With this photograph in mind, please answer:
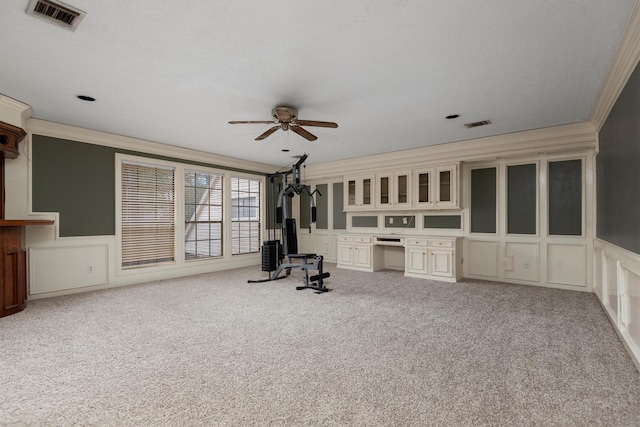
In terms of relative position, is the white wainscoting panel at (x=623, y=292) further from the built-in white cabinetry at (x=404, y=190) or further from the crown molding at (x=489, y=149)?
the built-in white cabinetry at (x=404, y=190)

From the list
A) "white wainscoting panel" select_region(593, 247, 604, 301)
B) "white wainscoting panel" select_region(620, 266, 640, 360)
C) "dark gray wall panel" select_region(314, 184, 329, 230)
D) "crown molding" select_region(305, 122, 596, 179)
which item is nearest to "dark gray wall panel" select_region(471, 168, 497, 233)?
"crown molding" select_region(305, 122, 596, 179)

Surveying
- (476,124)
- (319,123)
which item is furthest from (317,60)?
(476,124)

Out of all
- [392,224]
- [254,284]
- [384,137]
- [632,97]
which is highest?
[384,137]

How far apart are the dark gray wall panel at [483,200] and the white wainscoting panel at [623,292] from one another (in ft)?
5.92

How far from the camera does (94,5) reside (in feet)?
6.59

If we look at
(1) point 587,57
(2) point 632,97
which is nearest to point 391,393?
(2) point 632,97

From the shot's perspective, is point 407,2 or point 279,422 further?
point 407,2

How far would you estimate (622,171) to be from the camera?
284cm

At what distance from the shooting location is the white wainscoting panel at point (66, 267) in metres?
4.30

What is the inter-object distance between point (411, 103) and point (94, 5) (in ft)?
10.3

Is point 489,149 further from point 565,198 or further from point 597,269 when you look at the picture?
point 597,269

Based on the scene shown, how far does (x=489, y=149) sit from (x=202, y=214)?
18.9ft

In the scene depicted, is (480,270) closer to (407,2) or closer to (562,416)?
(562,416)

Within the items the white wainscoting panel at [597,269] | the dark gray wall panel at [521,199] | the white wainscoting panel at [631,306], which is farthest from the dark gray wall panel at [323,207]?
the white wainscoting panel at [631,306]
